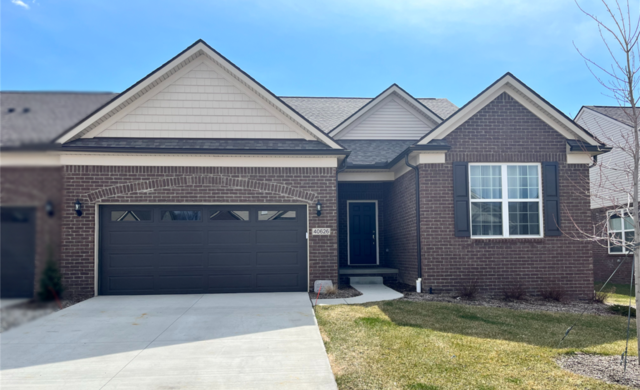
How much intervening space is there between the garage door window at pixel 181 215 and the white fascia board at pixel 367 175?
4.33 meters

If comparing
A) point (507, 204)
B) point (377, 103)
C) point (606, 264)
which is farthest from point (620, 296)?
point (377, 103)

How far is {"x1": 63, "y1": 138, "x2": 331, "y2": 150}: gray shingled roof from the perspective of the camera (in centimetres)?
1109

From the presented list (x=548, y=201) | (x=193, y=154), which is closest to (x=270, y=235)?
(x=193, y=154)

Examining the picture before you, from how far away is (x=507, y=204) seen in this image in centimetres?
1141

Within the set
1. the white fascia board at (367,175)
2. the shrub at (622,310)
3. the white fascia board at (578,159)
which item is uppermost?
the white fascia board at (578,159)

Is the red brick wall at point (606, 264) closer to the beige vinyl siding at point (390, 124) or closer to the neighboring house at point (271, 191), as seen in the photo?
the neighboring house at point (271, 191)

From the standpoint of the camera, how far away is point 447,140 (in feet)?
37.8

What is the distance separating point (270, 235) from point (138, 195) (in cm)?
325

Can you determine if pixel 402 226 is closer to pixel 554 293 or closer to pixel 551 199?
pixel 551 199

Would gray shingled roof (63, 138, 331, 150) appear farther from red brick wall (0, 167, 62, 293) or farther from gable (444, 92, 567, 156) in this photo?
red brick wall (0, 167, 62, 293)

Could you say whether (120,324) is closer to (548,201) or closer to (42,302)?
(42,302)

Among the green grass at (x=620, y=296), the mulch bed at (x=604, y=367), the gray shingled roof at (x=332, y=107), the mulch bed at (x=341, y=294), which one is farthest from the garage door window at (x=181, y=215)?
the green grass at (x=620, y=296)

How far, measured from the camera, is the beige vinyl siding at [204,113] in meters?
11.6

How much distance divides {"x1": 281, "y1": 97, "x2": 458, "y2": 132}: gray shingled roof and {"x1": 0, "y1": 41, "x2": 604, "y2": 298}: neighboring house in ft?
15.6
